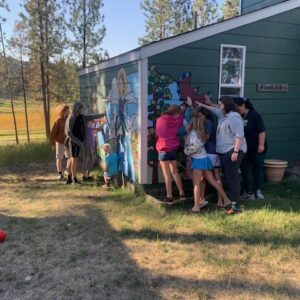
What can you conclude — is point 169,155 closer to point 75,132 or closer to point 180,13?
point 75,132

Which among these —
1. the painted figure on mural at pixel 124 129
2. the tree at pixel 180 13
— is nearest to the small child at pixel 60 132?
the painted figure on mural at pixel 124 129

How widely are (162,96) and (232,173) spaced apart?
1806mm

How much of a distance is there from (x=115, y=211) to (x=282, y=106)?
398 centimetres

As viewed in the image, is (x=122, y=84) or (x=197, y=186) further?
(x=122, y=84)

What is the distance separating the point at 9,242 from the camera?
4.64m

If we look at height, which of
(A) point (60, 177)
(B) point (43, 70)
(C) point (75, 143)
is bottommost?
(A) point (60, 177)

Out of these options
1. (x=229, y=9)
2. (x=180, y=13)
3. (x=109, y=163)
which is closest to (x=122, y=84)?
(x=109, y=163)

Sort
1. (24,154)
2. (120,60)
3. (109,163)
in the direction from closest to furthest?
(120,60) → (109,163) → (24,154)

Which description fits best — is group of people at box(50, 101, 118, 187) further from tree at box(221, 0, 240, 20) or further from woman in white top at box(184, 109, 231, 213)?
tree at box(221, 0, 240, 20)

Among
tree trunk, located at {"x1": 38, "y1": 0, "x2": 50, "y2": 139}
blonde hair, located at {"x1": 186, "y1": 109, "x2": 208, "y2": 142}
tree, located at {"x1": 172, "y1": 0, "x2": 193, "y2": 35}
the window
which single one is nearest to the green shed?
the window

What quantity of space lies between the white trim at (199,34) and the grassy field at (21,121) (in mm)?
7125

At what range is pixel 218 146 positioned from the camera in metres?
5.43

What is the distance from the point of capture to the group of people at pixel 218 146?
526 centimetres

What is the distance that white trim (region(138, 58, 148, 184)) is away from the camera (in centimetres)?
593
